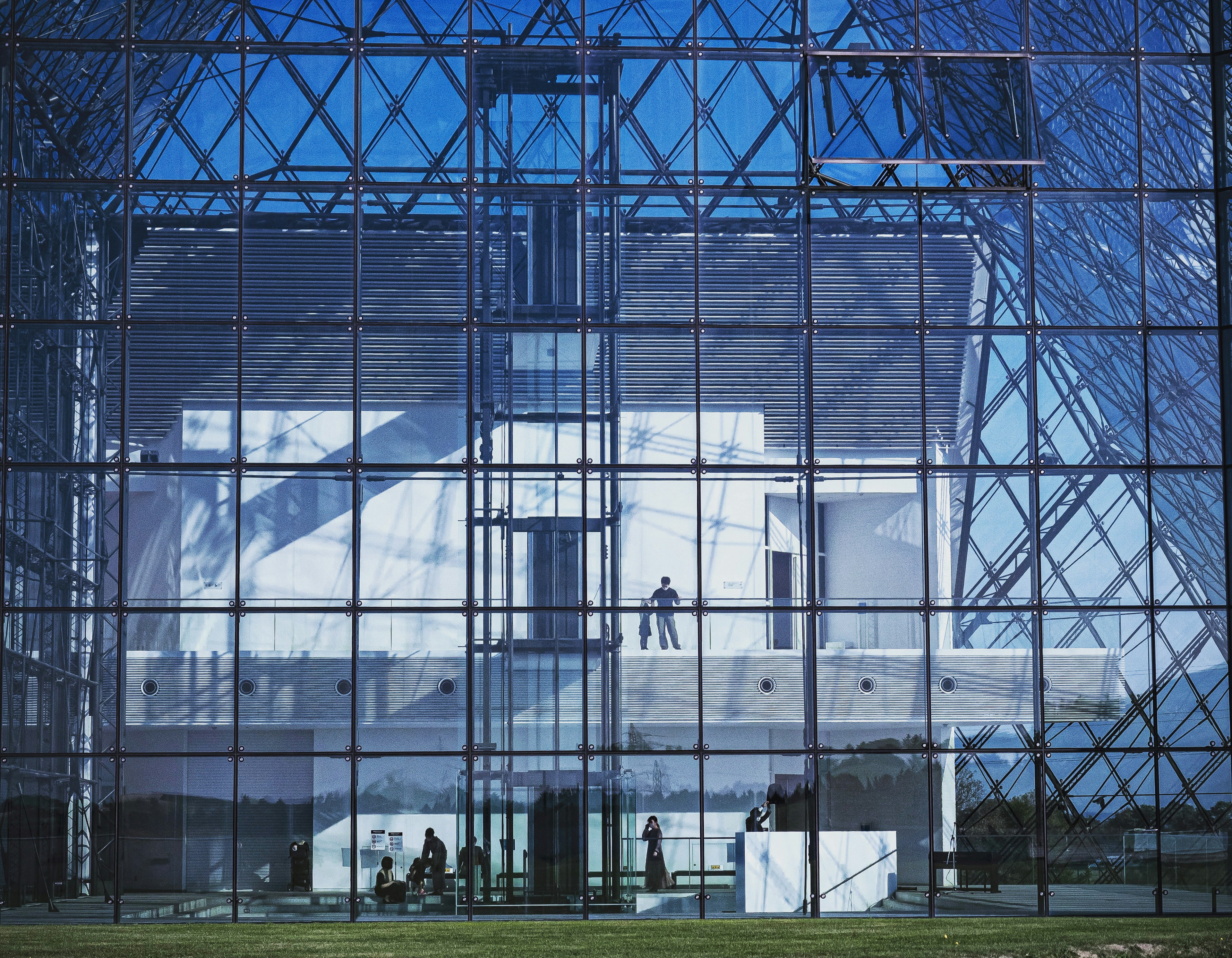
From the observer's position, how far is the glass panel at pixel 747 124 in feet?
66.2

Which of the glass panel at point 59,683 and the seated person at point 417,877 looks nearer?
the glass panel at point 59,683

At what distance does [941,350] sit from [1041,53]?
13.6ft

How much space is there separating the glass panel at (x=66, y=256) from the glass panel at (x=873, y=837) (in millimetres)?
10599

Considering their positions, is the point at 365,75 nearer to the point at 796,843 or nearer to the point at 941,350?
the point at 941,350

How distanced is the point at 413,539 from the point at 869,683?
19.3ft

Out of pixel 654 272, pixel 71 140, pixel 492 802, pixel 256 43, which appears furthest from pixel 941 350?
pixel 71 140

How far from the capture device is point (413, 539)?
19453mm

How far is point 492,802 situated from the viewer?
1903 cm

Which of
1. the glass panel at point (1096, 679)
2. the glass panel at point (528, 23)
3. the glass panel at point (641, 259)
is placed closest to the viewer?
the glass panel at point (1096, 679)

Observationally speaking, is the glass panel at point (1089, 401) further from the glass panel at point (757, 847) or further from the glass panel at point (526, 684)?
the glass panel at point (526, 684)

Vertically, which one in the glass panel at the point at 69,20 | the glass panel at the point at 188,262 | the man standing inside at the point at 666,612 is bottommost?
the man standing inside at the point at 666,612

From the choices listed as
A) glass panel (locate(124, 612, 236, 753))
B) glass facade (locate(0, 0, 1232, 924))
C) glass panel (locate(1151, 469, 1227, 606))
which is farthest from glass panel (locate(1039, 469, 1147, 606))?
glass panel (locate(124, 612, 236, 753))

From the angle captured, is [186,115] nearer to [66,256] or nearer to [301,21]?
[301,21]

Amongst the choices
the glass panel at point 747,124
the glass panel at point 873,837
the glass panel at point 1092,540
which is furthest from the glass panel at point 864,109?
the glass panel at point 873,837
